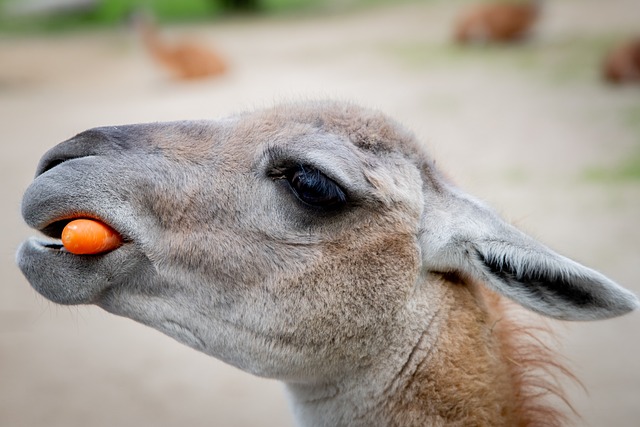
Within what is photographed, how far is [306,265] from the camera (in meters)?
2.95

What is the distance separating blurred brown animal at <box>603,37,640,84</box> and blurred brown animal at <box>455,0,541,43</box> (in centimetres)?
368

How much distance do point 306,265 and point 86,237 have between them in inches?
32.2

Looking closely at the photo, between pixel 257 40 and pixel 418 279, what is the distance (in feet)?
50.2

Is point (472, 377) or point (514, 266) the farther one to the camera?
point (472, 377)

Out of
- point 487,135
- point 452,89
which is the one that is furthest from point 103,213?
point 452,89

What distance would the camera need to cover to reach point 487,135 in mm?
10164

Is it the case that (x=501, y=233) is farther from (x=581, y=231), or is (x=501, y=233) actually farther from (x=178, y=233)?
(x=581, y=231)

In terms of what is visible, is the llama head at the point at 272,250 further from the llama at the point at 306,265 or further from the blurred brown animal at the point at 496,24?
the blurred brown animal at the point at 496,24

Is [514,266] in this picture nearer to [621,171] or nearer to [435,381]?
[435,381]

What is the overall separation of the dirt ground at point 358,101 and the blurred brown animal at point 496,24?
42 centimetres

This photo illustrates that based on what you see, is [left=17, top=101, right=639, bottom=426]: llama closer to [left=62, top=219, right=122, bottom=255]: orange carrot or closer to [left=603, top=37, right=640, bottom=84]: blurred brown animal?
[left=62, top=219, right=122, bottom=255]: orange carrot

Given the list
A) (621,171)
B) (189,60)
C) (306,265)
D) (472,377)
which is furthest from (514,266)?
(189,60)

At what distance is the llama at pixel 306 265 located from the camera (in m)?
2.90

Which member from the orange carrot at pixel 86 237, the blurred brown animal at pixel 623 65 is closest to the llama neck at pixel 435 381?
the orange carrot at pixel 86 237
